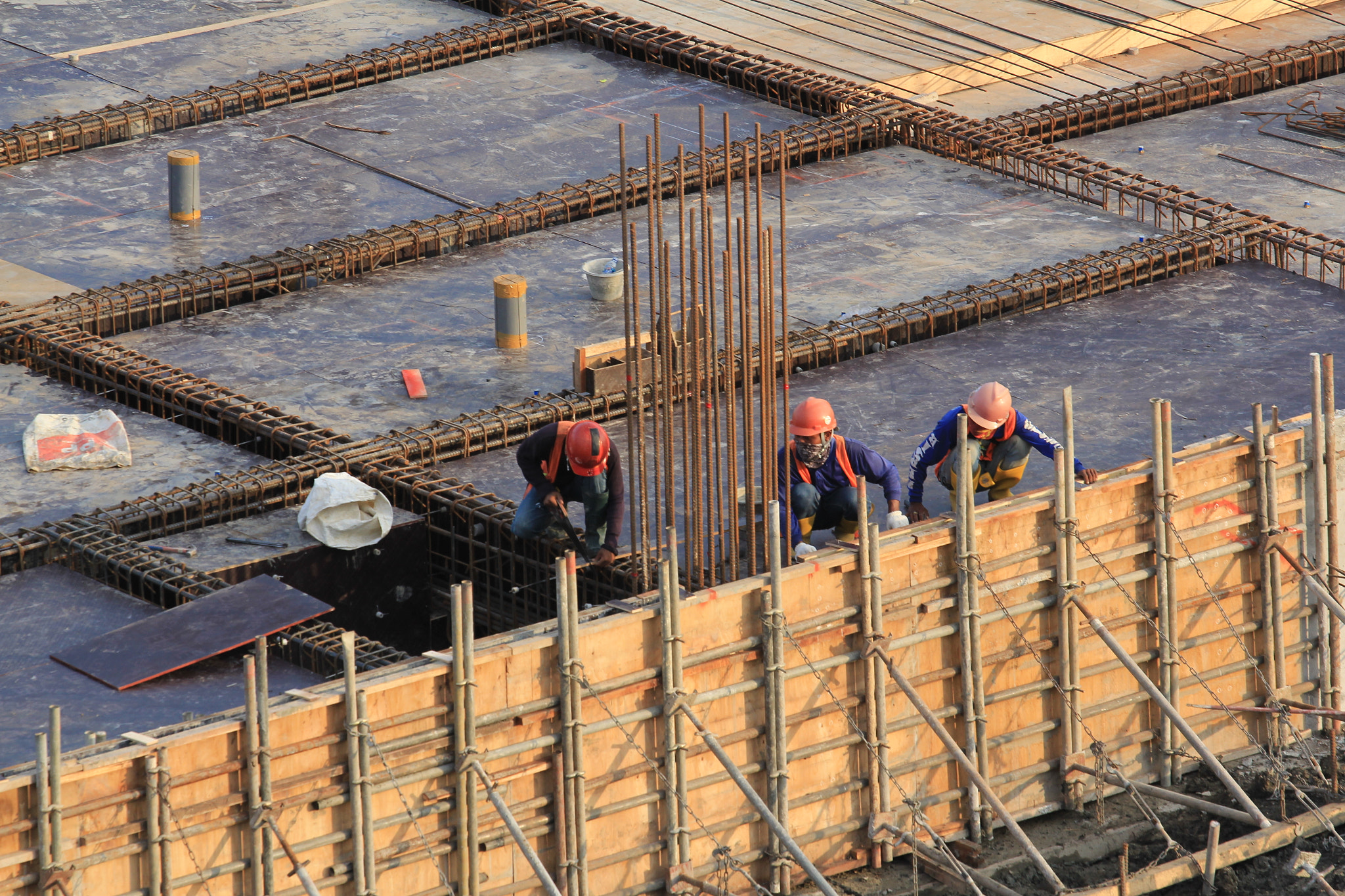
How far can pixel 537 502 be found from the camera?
19.7 metres

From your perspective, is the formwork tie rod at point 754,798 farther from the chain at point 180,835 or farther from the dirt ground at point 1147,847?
the chain at point 180,835

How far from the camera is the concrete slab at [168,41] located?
103ft

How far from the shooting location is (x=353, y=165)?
29297 millimetres

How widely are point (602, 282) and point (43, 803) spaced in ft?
37.5

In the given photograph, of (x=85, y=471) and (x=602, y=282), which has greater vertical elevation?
(x=602, y=282)

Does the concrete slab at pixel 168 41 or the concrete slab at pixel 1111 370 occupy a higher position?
the concrete slab at pixel 168 41

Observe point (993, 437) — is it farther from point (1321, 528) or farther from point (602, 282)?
point (602, 282)

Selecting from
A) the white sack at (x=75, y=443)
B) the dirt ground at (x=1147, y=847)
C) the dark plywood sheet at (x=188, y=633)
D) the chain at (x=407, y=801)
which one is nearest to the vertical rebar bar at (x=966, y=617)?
the dirt ground at (x=1147, y=847)

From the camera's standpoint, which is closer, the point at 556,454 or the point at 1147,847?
the point at 1147,847

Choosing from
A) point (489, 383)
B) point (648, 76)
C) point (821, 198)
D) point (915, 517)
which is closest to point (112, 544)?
point (489, 383)

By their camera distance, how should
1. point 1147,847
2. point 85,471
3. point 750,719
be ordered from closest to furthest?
point 750,719
point 1147,847
point 85,471

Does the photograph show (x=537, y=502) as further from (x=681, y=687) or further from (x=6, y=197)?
(x=6, y=197)

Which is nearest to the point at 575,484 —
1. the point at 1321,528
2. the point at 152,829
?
the point at 152,829

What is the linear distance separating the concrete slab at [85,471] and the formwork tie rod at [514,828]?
5.37m
